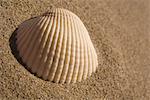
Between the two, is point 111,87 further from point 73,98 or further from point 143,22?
point 143,22

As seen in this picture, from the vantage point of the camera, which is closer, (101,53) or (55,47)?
(55,47)

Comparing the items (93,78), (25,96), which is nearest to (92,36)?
(93,78)

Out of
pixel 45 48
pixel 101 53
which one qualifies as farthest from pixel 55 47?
pixel 101 53

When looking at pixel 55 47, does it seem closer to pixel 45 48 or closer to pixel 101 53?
pixel 45 48

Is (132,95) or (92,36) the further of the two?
(92,36)
